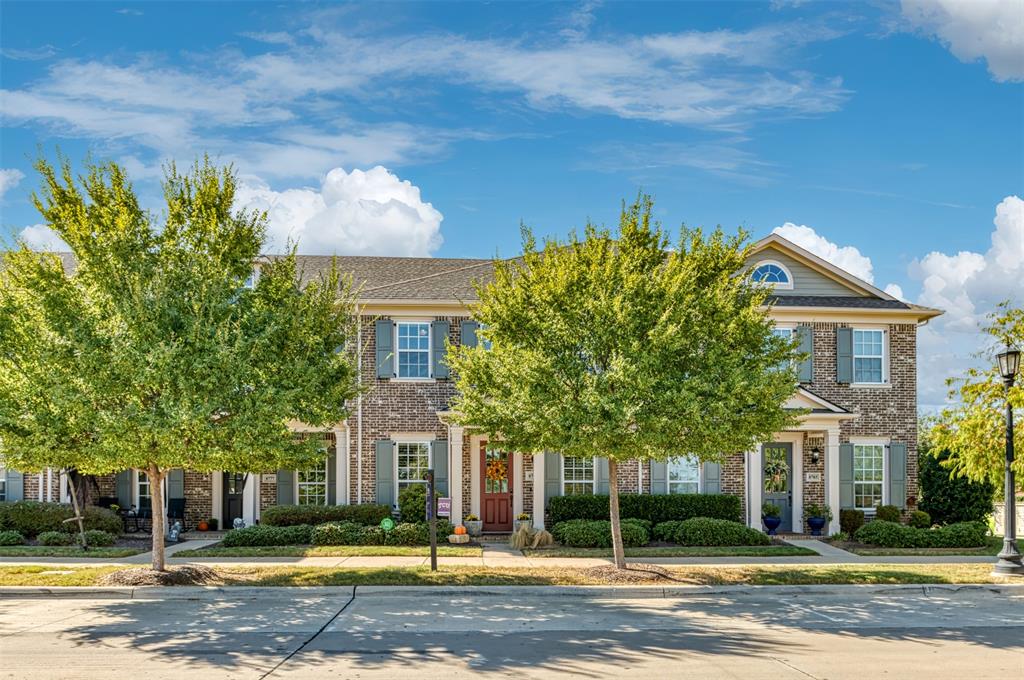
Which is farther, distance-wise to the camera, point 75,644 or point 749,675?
point 75,644

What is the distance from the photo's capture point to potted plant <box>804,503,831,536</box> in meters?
23.6

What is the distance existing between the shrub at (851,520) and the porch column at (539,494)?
737cm

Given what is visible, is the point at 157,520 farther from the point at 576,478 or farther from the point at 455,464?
the point at 576,478

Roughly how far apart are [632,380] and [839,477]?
10.9 metres

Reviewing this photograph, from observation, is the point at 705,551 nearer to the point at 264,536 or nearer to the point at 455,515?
the point at 455,515

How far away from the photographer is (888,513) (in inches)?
924

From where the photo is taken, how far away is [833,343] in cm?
2472

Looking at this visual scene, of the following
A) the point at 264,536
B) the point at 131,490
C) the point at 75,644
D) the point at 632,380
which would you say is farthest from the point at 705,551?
the point at 131,490

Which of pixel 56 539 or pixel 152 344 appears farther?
pixel 56 539

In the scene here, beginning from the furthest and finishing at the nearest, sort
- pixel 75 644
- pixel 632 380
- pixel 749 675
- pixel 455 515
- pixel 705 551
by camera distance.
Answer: pixel 455 515
pixel 705 551
pixel 632 380
pixel 75 644
pixel 749 675

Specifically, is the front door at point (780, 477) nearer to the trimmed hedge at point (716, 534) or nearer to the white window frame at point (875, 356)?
the white window frame at point (875, 356)

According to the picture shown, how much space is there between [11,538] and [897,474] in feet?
69.6

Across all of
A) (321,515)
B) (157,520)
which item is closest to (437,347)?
(321,515)

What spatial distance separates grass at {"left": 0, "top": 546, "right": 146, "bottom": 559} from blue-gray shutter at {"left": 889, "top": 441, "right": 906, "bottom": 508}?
59.3 ft
